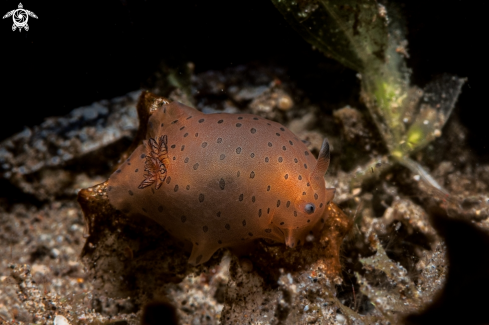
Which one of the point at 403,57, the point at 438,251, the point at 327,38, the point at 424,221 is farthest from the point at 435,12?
the point at 438,251

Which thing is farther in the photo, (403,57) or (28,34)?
(403,57)

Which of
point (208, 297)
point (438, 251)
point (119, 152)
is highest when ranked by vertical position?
point (119, 152)

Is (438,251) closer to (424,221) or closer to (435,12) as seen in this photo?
(424,221)
